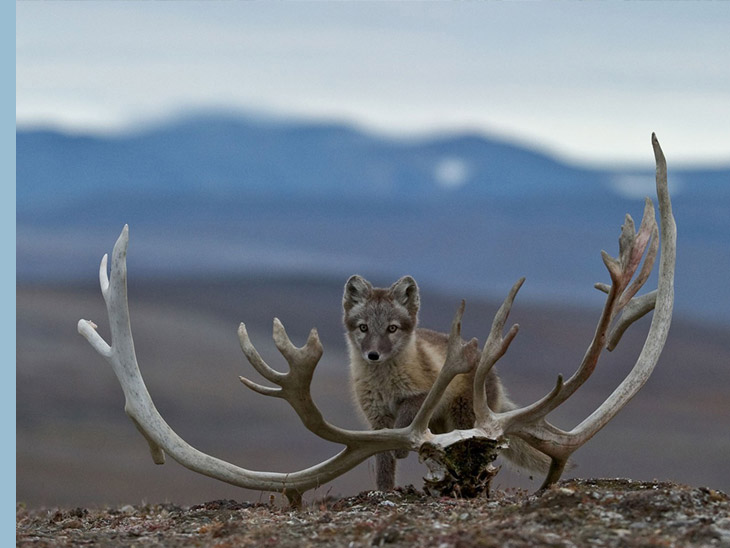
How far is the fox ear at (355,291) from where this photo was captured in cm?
840

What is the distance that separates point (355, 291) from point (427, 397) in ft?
4.88

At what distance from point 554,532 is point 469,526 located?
0.61m

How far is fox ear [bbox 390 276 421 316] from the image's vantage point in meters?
8.38

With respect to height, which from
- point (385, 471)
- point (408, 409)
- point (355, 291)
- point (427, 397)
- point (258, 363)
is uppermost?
point (355, 291)

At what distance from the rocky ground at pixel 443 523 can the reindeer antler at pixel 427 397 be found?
1.10 ft

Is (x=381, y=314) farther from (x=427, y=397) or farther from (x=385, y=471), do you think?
(x=385, y=471)

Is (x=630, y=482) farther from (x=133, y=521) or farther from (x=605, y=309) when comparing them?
(x=133, y=521)

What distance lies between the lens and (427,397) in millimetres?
7348

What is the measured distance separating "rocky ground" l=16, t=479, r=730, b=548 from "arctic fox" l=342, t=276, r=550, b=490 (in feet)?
1.73

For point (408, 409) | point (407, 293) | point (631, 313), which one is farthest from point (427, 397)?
point (631, 313)

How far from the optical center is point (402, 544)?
570 centimetres

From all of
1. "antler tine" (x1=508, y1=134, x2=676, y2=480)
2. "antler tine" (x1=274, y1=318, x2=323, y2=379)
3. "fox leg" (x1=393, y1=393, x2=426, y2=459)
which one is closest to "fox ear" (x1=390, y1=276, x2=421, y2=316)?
"fox leg" (x1=393, y1=393, x2=426, y2=459)

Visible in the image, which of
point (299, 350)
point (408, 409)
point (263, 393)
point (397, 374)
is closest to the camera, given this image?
point (299, 350)

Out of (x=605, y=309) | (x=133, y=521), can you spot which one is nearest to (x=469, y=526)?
(x=605, y=309)
